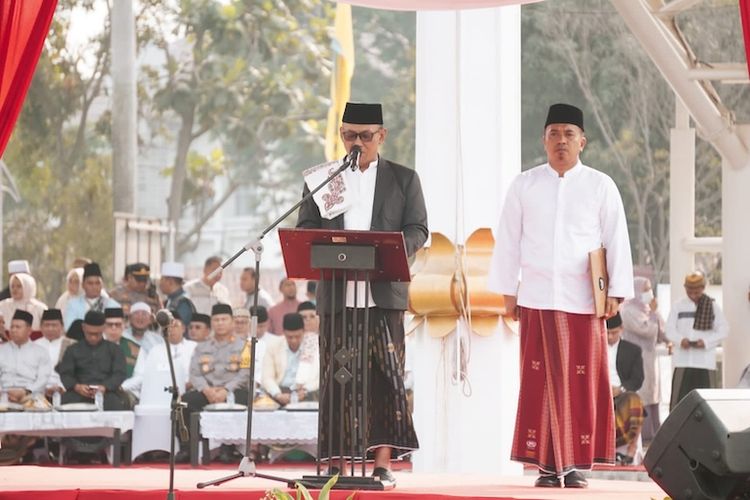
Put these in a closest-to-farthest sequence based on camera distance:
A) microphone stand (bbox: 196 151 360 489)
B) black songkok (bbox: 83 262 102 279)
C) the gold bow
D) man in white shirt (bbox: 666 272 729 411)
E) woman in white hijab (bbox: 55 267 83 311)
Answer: microphone stand (bbox: 196 151 360 489) → the gold bow → man in white shirt (bbox: 666 272 729 411) → black songkok (bbox: 83 262 102 279) → woman in white hijab (bbox: 55 267 83 311)

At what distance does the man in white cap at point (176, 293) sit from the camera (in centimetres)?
1125

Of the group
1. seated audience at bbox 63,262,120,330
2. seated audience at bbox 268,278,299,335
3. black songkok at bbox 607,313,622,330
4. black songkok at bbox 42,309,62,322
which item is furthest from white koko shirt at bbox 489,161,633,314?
seated audience at bbox 63,262,120,330

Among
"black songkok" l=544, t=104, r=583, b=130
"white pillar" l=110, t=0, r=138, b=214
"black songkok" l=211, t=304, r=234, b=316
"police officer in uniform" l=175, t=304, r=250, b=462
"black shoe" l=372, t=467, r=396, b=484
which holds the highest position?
"white pillar" l=110, t=0, r=138, b=214

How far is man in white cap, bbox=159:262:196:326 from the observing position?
11.2 metres

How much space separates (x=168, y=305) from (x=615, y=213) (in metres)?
5.86

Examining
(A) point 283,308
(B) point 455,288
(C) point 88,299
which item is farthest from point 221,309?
(B) point 455,288

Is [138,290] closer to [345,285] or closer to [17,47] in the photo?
[17,47]

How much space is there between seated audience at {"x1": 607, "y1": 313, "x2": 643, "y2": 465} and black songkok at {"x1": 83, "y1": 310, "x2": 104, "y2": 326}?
3.82 meters

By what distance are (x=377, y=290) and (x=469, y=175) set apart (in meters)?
1.84

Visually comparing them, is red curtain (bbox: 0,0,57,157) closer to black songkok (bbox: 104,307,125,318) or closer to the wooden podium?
the wooden podium

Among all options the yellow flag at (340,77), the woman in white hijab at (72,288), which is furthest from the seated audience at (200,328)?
the yellow flag at (340,77)

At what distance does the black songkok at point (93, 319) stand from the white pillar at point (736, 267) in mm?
4917

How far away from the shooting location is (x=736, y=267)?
37.1ft

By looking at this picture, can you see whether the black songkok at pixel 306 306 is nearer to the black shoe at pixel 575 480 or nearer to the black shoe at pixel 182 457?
the black shoe at pixel 182 457
